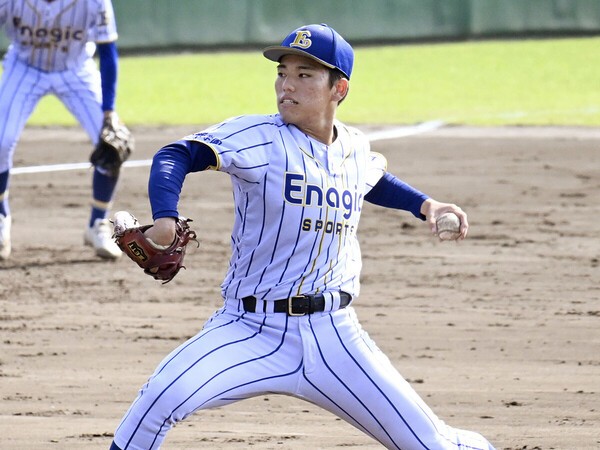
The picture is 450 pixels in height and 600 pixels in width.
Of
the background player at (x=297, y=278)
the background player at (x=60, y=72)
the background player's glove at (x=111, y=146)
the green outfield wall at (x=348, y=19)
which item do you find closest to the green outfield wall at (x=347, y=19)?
the green outfield wall at (x=348, y=19)

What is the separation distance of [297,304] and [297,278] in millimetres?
82

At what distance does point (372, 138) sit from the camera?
1269 cm

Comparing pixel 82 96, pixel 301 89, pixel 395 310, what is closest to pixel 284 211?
pixel 301 89

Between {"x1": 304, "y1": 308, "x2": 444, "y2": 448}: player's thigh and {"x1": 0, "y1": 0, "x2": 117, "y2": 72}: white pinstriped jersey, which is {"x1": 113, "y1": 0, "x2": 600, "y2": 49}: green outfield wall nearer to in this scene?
{"x1": 0, "y1": 0, "x2": 117, "y2": 72}: white pinstriped jersey

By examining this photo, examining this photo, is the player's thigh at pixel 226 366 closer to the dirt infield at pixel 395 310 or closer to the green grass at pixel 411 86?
the dirt infield at pixel 395 310

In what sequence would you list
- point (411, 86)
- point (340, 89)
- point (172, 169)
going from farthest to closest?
1. point (411, 86)
2. point (340, 89)
3. point (172, 169)

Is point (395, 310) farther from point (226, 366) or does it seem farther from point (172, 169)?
point (172, 169)

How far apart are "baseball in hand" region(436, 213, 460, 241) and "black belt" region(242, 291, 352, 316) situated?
427 millimetres

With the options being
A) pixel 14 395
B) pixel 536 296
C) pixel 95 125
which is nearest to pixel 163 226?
pixel 14 395

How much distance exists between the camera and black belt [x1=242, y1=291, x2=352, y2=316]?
3.74 m

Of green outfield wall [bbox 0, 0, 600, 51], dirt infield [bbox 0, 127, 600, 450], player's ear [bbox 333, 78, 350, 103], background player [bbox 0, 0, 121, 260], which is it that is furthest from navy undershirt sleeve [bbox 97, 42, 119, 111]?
green outfield wall [bbox 0, 0, 600, 51]

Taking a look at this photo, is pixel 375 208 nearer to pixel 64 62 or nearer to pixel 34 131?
pixel 64 62

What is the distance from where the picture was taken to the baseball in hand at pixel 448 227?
152 inches

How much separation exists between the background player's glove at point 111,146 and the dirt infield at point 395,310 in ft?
2.18
